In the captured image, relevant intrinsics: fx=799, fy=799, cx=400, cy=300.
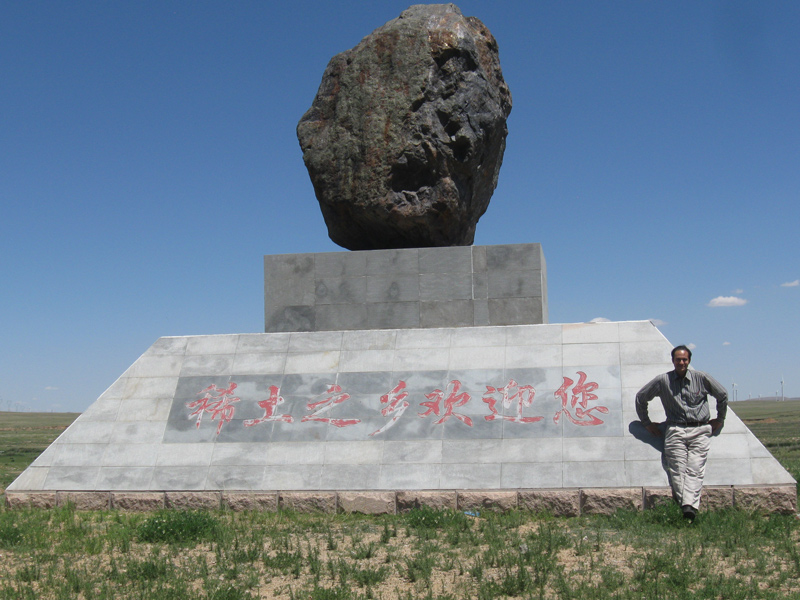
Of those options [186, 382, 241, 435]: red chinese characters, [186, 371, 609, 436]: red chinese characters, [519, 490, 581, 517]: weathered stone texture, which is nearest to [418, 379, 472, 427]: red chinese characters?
[186, 371, 609, 436]: red chinese characters

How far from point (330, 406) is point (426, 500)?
1.75m

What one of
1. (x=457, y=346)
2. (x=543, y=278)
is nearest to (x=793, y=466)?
(x=543, y=278)

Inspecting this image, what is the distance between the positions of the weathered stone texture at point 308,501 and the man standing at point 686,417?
10.6ft

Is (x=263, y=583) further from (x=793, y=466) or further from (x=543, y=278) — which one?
(x=793, y=466)

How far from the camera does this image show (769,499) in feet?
23.3

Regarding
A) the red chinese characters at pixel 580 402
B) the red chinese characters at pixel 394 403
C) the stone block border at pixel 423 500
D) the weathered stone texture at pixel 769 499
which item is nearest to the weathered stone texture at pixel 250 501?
the stone block border at pixel 423 500

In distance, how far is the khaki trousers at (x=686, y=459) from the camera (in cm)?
682

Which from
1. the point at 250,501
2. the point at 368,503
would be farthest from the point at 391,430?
the point at 250,501

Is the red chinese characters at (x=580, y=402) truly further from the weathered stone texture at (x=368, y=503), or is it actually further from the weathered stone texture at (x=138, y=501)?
the weathered stone texture at (x=138, y=501)

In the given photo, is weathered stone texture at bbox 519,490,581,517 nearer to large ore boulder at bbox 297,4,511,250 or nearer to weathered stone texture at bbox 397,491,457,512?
weathered stone texture at bbox 397,491,457,512

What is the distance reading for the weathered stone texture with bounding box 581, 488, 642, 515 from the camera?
24.1 feet

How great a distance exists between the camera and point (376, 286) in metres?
10.3

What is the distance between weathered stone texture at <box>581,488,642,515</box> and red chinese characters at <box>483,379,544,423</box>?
1.15 meters

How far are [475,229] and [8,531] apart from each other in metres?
7.53
